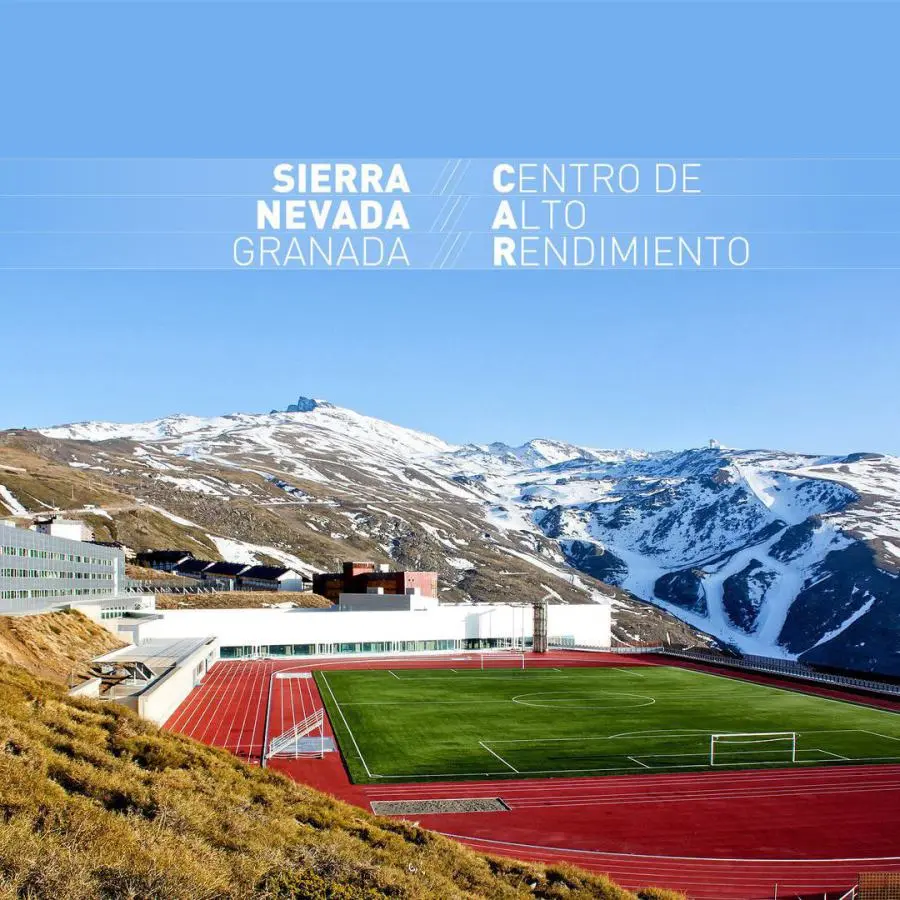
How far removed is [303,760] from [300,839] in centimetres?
1765

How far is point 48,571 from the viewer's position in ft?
162

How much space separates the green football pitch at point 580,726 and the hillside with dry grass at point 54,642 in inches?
481

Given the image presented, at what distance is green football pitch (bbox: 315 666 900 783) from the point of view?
29.5 m

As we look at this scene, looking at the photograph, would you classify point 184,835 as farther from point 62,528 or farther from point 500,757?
point 62,528

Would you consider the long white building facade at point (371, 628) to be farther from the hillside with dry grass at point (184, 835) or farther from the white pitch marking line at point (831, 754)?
the hillside with dry grass at point (184, 835)

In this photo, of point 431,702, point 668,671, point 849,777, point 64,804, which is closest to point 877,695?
point 668,671

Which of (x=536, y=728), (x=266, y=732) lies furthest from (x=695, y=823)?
(x=266, y=732)

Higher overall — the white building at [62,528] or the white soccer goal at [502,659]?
the white building at [62,528]

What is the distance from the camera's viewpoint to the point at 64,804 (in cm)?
1171

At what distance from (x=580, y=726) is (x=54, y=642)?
25.8 metres

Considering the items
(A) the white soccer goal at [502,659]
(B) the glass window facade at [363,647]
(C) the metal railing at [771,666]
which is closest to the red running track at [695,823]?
(C) the metal railing at [771,666]

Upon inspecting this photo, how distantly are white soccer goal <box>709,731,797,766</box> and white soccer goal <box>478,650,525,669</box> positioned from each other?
26117 millimetres

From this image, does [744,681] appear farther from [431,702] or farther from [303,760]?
[303,760]

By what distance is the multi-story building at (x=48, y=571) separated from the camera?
4303cm
